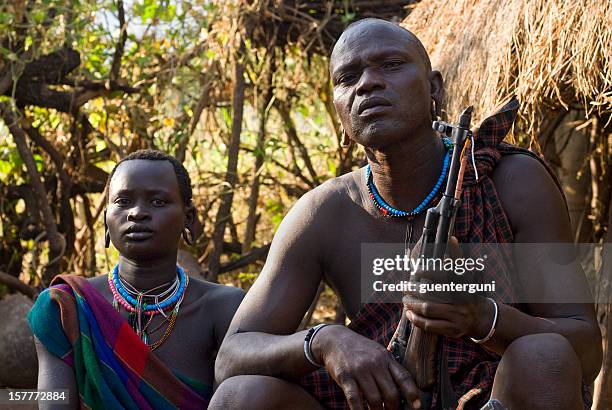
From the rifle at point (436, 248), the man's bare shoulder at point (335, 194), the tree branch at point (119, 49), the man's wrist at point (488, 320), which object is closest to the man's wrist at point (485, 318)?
the man's wrist at point (488, 320)

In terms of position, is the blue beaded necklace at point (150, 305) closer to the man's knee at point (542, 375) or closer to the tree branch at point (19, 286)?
the man's knee at point (542, 375)

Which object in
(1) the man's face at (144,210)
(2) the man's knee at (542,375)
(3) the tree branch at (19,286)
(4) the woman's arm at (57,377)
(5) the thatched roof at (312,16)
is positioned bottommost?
(3) the tree branch at (19,286)

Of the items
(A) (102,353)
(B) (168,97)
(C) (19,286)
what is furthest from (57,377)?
(B) (168,97)

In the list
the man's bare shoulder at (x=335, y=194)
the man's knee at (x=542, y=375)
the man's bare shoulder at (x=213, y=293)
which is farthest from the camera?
the man's bare shoulder at (x=213, y=293)

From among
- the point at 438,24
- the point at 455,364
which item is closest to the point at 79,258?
the point at 438,24

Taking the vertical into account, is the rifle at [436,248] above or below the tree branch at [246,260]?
above

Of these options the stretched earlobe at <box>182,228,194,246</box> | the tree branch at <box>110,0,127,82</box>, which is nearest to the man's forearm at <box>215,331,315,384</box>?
the stretched earlobe at <box>182,228,194,246</box>

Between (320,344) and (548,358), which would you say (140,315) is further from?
(548,358)

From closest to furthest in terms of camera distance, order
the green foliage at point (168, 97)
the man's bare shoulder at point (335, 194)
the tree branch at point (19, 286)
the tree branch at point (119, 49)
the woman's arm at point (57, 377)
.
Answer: the man's bare shoulder at point (335, 194), the woman's arm at point (57, 377), the tree branch at point (19, 286), the green foliage at point (168, 97), the tree branch at point (119, 49)

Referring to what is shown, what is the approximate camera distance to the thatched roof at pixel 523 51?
380cm

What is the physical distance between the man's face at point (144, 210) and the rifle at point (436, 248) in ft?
4.31

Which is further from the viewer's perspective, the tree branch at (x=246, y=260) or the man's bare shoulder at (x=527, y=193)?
the tree branch at (x=246, y=260)

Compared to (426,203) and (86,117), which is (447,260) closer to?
(426,203)

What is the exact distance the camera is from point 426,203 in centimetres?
269
